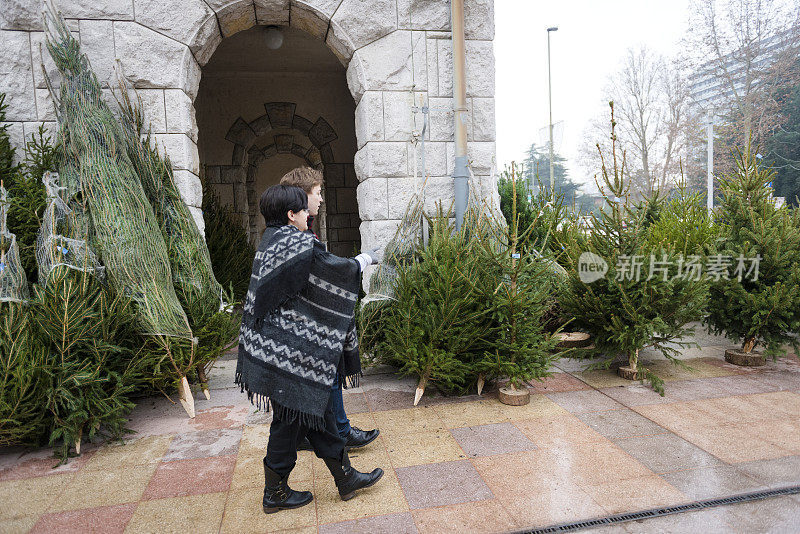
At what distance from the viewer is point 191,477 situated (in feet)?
9.53

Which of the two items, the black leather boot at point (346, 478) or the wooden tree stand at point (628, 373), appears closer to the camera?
the black leather boot at point (346, 478)

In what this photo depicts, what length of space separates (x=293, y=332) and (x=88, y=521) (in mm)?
1383

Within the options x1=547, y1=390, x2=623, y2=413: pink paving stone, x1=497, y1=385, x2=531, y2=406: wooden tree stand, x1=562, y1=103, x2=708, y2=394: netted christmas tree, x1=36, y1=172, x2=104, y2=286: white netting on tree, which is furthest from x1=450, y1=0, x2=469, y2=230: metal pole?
x1=36, y1=172, x2=104, y2=286: white netting on tree

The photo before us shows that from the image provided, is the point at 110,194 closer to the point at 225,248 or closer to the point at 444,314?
the point at 444,314

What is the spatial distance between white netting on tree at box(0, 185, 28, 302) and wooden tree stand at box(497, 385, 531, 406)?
3291 millimetres

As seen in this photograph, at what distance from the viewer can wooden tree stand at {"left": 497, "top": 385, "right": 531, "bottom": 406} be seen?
3836 millimetres

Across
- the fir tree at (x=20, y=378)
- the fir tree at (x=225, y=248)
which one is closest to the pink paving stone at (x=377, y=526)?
the fir tree at (x=20, y=378)

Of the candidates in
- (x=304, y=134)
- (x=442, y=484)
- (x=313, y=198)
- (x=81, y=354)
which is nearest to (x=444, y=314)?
(x=442, y=484)

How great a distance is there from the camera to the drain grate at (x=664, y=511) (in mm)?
2352

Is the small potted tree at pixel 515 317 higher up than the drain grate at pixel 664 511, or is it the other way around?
the small potted tree at pixel 515 317

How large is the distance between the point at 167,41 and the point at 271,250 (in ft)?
9.91

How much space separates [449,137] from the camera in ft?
16.0

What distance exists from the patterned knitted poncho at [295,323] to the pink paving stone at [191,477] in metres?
Answer: 0.75

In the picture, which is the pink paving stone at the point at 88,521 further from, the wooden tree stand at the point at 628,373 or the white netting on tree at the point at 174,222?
the wooden tree stand at the point at 628,373
